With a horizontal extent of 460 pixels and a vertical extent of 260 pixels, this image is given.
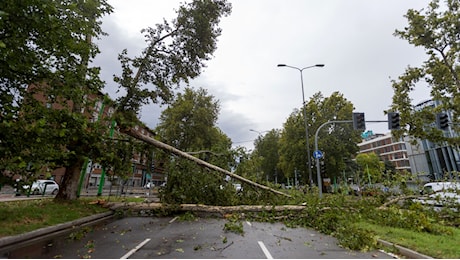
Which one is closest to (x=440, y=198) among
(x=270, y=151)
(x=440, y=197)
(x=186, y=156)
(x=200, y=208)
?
(x=440, y=197)

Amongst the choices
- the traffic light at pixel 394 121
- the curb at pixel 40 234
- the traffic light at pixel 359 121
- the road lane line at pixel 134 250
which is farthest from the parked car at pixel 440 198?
the curb at pixel 40 234

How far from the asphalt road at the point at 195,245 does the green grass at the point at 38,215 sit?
4.32 ft

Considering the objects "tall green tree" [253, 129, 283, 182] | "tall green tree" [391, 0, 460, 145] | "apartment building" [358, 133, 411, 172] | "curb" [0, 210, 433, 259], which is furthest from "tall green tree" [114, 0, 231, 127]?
"apartment building" [358, 133, 411, 172]

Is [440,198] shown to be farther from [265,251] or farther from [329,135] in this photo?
[329,135]

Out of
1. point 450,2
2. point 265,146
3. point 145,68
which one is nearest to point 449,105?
point 450,2

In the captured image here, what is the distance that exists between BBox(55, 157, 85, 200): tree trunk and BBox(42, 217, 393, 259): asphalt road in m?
4.29

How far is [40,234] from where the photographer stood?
7160 mm

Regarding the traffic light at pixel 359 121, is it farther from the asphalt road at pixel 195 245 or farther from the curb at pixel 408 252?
the curb at pixel 408 252

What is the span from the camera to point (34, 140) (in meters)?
6.12

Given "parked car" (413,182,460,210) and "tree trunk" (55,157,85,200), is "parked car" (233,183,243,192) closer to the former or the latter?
"tree trunk" (55,157,85,200)

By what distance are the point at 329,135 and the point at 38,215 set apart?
95.8ft

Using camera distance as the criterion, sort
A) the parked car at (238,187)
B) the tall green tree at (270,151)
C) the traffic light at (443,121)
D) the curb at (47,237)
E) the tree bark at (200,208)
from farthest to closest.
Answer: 1. the tall green tree at (270,151)
2. the parked car at (238,187)
3. the traffic light at (443,121)
4. the tree bark at (200,208)
5. the curb at (47,237)

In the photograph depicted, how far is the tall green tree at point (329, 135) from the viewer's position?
29580mm

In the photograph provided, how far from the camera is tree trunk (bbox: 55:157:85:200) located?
37.8 ft
